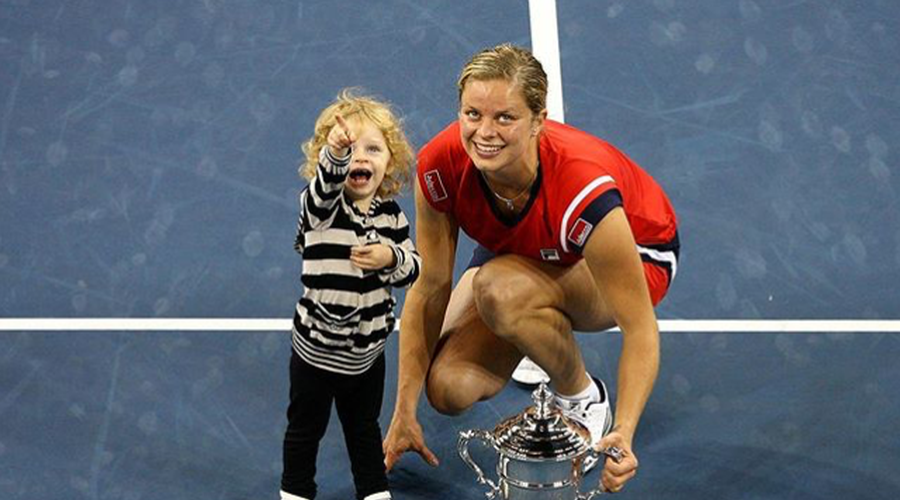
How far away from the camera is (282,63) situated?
546 cm

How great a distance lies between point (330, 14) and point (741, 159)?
59.6 inches

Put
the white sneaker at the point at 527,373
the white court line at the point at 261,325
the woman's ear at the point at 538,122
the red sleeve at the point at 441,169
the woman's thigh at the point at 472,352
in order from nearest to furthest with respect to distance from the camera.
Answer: the woman's ear at the point at 538,122
the red sleeve at the point at 441,169
the woman's thigh at the point at 472,352
the white sneaker at the point at 527,373
the white court line at the point at 261,325

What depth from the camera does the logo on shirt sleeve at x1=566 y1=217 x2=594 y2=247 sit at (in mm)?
3590

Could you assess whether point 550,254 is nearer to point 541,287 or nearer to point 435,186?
point 541,287

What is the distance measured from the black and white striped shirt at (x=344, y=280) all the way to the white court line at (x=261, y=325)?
33.8 inches

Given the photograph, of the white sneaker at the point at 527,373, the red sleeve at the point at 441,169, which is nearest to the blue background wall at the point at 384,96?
the white sneaker at the point at 527,373

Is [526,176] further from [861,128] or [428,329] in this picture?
[861,128]

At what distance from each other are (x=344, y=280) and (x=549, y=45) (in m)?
2.16

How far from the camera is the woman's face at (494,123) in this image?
11.5 feet

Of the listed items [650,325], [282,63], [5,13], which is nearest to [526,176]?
[650,325]

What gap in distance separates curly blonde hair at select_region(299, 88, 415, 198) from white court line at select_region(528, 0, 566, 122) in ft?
5.18

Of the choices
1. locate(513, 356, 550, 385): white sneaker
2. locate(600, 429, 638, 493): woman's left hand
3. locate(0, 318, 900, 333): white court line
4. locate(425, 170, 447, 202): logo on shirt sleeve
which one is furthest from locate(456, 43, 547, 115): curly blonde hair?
locate(0, 318, 900, 333): white court line

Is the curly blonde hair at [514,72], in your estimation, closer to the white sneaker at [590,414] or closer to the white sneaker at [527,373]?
the white sneaker at [590,414]

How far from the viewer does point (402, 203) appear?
4852mm
